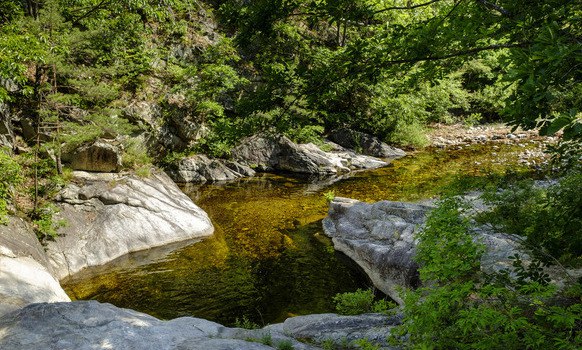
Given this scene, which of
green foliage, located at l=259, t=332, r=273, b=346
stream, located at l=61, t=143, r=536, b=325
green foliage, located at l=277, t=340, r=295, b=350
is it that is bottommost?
stream, located at l=61, t=143, r=536, b=325

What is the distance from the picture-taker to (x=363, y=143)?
71.5ft

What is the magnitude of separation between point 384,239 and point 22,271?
286 inches

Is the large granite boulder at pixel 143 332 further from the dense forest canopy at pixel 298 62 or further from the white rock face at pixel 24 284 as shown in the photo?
the dense forest canopy at pixel 298 62

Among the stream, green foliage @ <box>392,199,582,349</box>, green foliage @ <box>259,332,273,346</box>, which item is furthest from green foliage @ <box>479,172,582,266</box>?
green foliage @ <box>259,332,273,346</box>

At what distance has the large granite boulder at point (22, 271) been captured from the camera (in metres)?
6.58

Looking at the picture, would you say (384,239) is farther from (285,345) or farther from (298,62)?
(298,62)

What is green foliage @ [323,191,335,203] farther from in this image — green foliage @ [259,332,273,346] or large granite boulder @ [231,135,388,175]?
green foliage @ [259,332,273,346]

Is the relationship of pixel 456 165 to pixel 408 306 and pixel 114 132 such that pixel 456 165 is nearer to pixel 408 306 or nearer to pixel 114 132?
pixel 114 132

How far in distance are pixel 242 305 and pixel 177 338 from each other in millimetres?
3355

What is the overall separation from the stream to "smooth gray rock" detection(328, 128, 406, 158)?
6.07 m

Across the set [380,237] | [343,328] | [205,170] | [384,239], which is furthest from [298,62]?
[343,328]

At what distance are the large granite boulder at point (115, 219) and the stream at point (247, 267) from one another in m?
0.39

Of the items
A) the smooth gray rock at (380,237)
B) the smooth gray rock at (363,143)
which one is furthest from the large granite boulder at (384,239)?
the smooth gray rock at (363,143)

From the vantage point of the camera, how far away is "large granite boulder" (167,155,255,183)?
1670 centimetres
